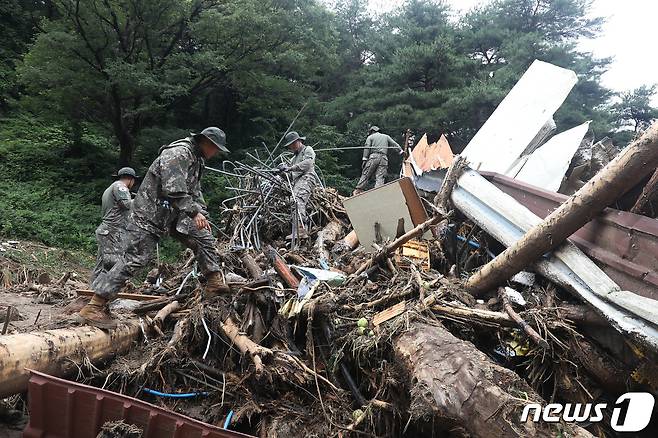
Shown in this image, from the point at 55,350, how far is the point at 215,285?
125 centimetres

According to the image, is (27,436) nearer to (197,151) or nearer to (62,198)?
(197,151)

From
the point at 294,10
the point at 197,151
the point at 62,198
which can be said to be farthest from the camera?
the point at 294,10

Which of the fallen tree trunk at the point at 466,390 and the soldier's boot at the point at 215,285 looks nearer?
the fallen tree trunk at the point at 466,390

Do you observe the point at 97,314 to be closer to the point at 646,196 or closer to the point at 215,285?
the point at 215,285

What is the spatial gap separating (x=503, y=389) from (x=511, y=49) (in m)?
14.3

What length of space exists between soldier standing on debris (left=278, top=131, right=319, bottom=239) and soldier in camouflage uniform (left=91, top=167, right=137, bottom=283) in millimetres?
2058

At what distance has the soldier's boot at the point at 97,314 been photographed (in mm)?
3338

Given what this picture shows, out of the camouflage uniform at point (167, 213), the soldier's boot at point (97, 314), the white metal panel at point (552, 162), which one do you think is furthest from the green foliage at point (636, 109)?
the soldier's boot at point (97, 314)

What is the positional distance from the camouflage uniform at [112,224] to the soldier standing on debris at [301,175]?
2065mm

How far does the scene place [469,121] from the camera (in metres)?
14.0

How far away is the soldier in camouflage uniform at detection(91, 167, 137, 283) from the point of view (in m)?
4.67

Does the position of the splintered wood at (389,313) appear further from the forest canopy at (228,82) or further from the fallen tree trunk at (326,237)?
the forest canopy at (228,82)

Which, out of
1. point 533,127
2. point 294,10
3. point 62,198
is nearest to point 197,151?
point 533,127

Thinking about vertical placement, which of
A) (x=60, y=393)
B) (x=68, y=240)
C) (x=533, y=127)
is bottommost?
(x=68, y=240)
